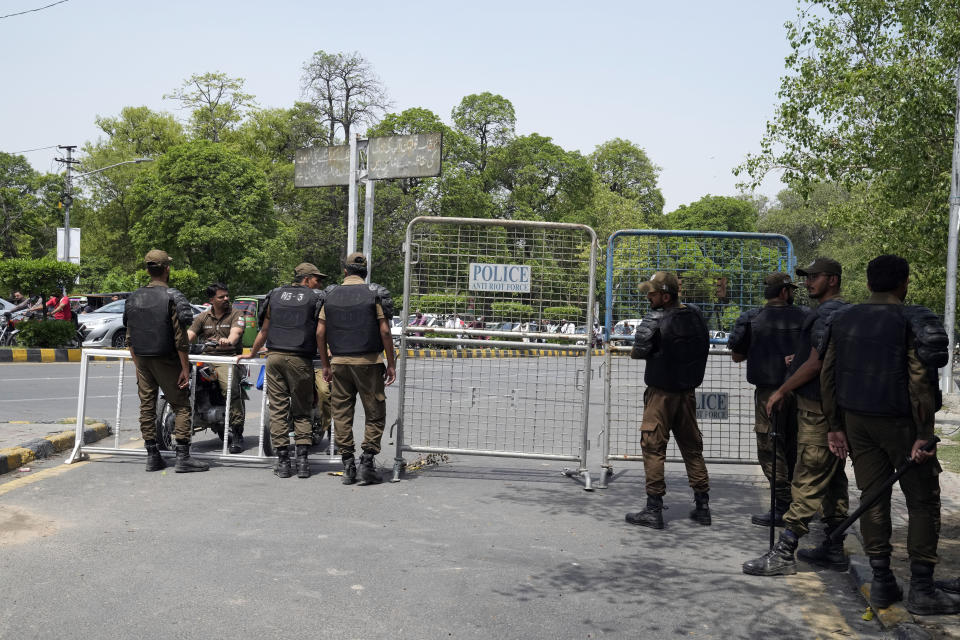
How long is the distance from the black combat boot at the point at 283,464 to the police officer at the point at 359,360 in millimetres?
513

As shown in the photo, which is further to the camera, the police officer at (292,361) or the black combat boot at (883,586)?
the police officer at (292,361)

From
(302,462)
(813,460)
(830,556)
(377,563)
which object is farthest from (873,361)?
(302,462)

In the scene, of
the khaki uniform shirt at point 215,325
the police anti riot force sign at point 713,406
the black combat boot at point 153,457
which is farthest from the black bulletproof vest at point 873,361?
the khaki uniform shirt at point 215,325

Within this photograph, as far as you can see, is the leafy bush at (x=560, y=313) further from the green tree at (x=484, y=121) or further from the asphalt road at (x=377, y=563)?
the green tree at (x=484, y=121)

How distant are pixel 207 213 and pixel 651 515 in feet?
133

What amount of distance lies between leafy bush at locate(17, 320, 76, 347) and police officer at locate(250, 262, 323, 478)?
1629cm

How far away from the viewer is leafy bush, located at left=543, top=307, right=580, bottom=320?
806cm

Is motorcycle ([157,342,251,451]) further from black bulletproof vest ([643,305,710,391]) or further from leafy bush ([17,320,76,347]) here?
leafy bush ([17,320,76,347])

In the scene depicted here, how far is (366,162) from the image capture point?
15.8 m

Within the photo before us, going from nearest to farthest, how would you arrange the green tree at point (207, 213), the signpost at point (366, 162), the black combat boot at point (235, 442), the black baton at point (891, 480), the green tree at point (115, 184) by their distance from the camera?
the black baton at point (891, 480), the black combat boot at point (235, 442), the signpost at point (366, 162), the green tree at point (207, 213), the green tree at point (115, 184)

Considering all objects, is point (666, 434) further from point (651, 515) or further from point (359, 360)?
point (359, 360)

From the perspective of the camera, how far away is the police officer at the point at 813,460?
5.22 meters

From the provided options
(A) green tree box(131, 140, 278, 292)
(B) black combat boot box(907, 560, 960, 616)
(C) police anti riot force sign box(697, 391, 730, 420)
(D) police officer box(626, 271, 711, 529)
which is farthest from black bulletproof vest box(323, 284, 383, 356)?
(A) green tree box(131, 140, 278, 292)

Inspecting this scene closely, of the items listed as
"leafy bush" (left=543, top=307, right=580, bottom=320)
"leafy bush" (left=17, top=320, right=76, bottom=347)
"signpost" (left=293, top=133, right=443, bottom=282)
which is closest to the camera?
"leafy bush" (left=543, top=307, right=580, bottom=320)
